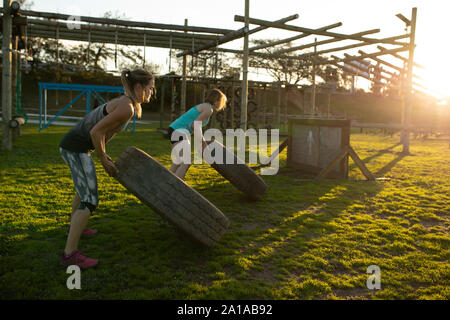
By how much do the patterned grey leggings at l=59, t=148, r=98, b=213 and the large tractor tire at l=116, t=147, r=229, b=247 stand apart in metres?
0.25

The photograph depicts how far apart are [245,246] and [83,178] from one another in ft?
6.21

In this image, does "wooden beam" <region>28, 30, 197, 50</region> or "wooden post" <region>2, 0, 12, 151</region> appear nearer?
"wooden post" <region>2, 0, 12, 151</region>

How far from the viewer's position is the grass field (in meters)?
3.11

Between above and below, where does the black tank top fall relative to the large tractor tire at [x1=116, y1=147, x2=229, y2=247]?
above

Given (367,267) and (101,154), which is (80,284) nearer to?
(101,154)

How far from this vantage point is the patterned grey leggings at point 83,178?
135 inches

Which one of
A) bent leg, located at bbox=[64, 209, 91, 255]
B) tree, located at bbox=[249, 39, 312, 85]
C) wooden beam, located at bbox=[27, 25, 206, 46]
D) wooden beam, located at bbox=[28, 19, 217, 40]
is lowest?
bent leg, located at bbox=[64, 209, 91, 255]

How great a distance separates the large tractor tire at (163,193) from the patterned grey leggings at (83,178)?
25cm

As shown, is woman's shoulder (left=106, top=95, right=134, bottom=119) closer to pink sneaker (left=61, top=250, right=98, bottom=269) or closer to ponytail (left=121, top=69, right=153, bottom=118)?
ponytail (left=121, top=69, right=153, bottom=118)

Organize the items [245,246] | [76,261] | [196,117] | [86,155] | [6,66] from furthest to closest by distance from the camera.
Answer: [6,66] → [196,117] → [245,246] → [86,155] → [76,261]

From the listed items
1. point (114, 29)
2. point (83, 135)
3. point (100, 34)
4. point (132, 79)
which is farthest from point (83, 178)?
point (100, 34)

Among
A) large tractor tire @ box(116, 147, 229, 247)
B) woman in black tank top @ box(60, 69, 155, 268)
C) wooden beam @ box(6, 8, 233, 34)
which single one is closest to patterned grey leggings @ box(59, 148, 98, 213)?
woman in black tank top @ box(60, 69, 155, 268)

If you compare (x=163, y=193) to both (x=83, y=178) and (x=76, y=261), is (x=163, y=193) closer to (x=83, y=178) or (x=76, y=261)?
A: (x=83, y=178)

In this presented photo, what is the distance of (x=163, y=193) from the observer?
3580mm
